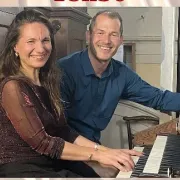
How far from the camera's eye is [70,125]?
0.97 meters

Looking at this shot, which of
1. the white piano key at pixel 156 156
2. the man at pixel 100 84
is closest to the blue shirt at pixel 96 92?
the man at pixel 100 84

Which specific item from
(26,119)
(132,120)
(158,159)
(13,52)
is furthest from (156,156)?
(13,52)

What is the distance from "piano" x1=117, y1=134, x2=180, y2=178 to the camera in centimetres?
79

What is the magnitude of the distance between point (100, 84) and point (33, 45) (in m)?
0.23

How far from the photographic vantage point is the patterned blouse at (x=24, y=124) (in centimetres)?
81

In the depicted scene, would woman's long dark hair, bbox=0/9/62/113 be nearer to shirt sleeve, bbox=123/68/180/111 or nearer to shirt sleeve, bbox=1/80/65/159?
shirt sleeve, bbox=1/80/65/159

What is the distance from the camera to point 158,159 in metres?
0.85

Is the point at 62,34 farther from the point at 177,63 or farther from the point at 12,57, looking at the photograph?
the point at 177,63

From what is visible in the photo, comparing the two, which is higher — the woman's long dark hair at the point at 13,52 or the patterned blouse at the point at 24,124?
the woman's long dark hair at the point at 13,52

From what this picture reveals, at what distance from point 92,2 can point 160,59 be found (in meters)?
0.25

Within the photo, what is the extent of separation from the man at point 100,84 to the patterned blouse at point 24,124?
0.37 ft

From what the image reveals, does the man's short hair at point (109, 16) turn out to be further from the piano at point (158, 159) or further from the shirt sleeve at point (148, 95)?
the piano at point (158, 159)

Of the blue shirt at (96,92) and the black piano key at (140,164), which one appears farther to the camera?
the blue shirt at (96,92)

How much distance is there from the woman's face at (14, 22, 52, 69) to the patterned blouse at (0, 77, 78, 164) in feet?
0.24
